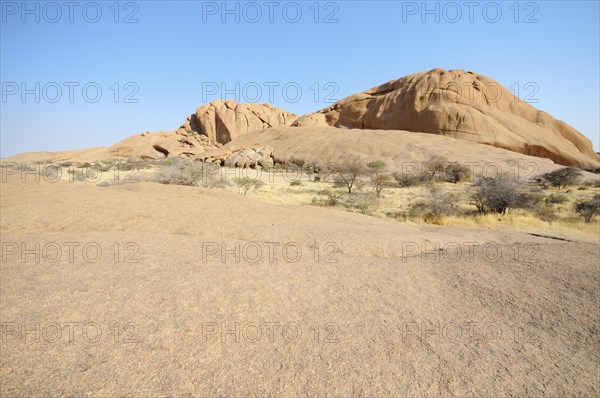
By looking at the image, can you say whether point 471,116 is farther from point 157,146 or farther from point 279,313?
point 157,146

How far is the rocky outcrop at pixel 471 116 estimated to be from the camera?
1794 inches

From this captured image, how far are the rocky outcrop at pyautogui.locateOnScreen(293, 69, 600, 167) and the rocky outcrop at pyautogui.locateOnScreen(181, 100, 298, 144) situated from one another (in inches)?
1167

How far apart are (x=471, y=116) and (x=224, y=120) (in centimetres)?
5283

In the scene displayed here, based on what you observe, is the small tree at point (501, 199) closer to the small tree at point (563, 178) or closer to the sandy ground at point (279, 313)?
the sandy ground at point (279, 313)

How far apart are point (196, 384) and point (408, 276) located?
112 inches

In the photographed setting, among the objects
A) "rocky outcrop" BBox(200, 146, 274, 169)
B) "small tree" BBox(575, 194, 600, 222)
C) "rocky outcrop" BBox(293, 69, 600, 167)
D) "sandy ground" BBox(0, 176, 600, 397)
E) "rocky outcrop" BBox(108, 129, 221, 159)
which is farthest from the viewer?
"rocky outcrop" BBox(108, 129, 221, 159)

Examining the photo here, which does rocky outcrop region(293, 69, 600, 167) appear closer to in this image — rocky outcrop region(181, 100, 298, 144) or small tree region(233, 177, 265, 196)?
rocky outcrop region(181, 100, 298, 144)

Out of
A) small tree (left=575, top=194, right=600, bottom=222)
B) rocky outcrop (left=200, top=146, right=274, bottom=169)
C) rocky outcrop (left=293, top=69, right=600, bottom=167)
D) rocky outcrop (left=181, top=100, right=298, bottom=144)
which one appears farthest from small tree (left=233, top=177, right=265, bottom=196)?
rocky outcrop (left=181, top=100, right=298, bottom=144)

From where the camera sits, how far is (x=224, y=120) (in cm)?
7562

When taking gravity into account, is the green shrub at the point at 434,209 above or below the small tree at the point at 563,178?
below

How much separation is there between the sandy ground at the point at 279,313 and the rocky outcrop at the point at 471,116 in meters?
47.5

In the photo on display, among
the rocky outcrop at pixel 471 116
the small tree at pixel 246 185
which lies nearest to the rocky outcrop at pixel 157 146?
the rocky outcrop at pixel 471 116

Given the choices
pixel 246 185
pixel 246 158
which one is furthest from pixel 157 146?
pixel 246 185

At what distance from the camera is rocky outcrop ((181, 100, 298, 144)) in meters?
75.9
